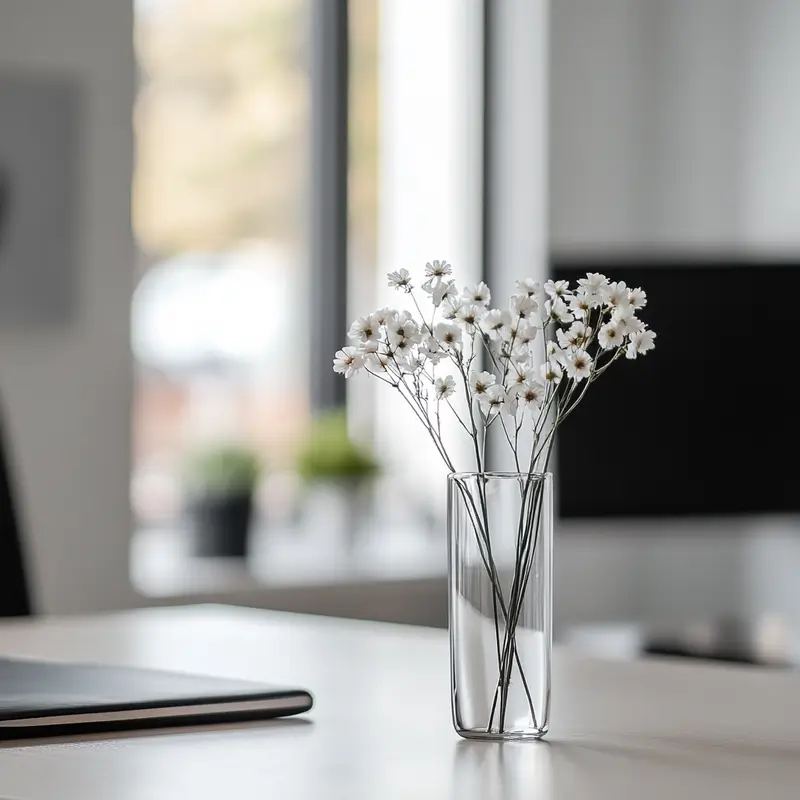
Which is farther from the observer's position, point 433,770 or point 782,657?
point 782,657

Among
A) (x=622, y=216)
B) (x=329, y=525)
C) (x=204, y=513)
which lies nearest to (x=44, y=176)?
(x=204, y=513)

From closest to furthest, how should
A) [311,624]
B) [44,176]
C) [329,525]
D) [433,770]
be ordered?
[433,770] < [311,624] < [44,176] < [329,525]

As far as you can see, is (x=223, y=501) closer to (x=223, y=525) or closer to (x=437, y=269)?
(x=223, y=525)

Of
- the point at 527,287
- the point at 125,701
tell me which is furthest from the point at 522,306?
the point at 125,701

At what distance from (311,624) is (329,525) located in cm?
220

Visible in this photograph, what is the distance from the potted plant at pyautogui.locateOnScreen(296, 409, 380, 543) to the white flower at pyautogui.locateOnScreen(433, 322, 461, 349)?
272cm

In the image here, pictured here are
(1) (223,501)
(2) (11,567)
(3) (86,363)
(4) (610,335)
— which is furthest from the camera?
(1) (223,501)

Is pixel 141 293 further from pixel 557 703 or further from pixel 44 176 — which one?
pixel 557 703

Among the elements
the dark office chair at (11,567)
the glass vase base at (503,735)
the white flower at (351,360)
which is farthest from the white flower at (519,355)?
the dark office chair at (11,567)

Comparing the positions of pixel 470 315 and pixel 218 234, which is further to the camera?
Result: pixel 218 234

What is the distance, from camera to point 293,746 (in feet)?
3.34

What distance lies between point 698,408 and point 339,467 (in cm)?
93

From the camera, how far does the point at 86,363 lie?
330 centimetres

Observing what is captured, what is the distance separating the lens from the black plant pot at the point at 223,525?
361cm
